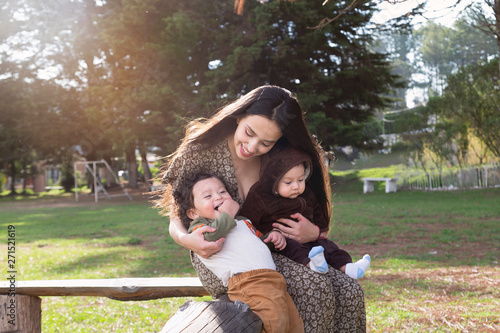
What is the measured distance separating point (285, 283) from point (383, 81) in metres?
20.7

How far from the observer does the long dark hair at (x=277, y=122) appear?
9.86ft

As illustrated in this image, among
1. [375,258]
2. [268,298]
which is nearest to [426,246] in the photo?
[375,258]

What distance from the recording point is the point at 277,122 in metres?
2.99

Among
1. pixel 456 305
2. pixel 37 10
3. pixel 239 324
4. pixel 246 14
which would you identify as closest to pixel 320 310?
pixel 239 324

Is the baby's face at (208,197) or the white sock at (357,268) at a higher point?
the baby's face at (208,197)

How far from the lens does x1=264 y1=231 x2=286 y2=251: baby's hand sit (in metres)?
2.82

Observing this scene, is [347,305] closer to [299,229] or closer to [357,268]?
[357,268]

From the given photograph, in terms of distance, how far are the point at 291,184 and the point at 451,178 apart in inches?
684

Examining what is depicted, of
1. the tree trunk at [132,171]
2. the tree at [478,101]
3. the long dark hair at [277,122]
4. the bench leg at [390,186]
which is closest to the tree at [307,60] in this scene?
the bench leg at [390,186]

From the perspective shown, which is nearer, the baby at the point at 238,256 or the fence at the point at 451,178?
the baby at the point at 238,256

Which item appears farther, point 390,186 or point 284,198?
point 390,186

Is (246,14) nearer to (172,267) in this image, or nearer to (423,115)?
(423,115)

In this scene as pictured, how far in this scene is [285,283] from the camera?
251 cm

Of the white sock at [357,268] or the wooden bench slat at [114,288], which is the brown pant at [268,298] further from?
the wooden bench slat at [114,288]
